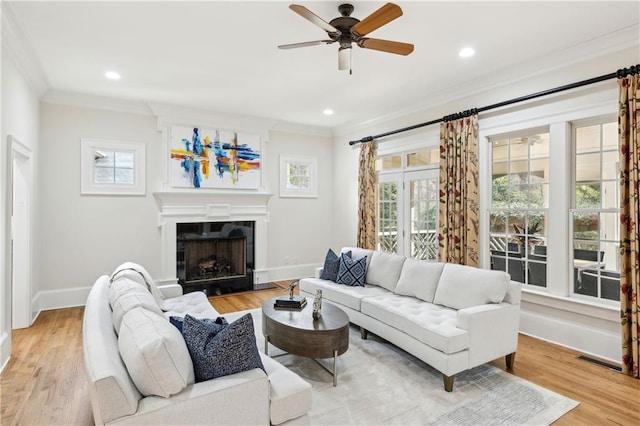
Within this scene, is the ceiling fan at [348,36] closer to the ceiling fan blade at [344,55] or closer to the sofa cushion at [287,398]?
the ceiling fan blade at [344,55]

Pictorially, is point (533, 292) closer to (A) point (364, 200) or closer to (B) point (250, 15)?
(A) point (364, 200)

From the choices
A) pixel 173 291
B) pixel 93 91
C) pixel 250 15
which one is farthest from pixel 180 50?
pixel 173 291

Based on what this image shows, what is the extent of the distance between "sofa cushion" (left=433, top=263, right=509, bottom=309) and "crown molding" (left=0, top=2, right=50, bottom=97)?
444cm

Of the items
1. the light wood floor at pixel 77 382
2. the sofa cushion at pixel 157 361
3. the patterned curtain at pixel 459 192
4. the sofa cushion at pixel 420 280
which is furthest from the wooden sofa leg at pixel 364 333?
the sofa cushion at pixel 157 361

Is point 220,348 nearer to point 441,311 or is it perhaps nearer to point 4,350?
point 441,311

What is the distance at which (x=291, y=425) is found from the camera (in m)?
1.86

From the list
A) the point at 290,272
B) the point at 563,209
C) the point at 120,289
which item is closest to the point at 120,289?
the point at 120,289

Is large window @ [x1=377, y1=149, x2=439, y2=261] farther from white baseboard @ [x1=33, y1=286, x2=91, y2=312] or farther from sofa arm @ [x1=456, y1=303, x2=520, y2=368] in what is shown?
white baseboard @ [x1=33, y1=286, x2=91, y2=312]

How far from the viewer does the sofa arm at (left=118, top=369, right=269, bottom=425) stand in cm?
160

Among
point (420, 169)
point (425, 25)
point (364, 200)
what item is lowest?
point (364, 200)

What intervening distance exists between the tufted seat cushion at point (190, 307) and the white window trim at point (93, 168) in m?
2.36

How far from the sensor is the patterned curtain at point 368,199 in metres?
6.23

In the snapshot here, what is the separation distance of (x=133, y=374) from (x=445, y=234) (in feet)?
13.5

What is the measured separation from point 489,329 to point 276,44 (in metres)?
3.23
